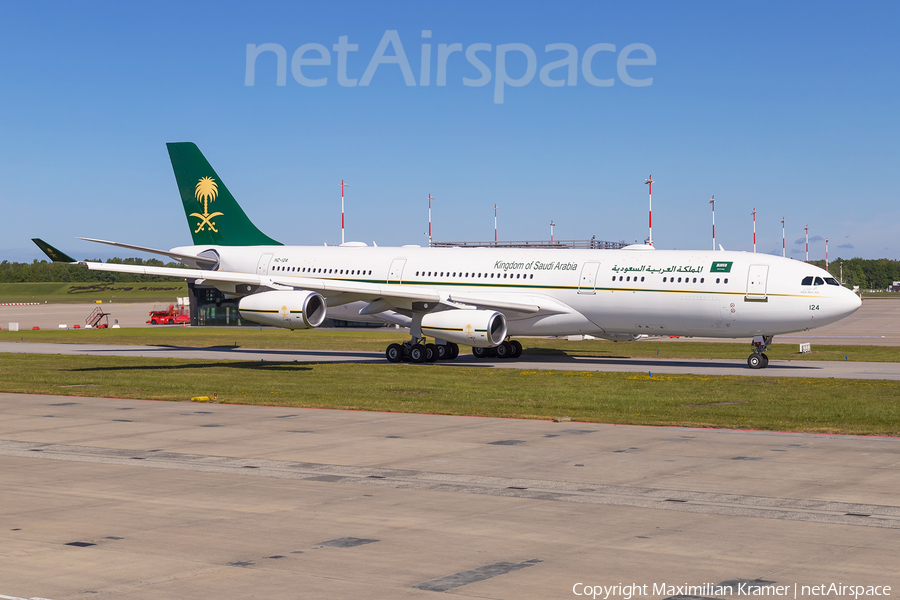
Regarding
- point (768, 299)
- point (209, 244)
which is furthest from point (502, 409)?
point (209, 244)

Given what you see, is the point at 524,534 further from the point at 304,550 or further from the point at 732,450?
the point at 732,450

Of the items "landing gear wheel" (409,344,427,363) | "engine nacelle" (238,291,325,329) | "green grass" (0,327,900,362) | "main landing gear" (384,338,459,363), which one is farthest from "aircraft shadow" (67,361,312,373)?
"green grass" (0,327,900,362)

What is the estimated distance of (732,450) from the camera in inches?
704

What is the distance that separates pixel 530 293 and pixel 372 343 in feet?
47.4

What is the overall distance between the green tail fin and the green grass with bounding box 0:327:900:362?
660cm

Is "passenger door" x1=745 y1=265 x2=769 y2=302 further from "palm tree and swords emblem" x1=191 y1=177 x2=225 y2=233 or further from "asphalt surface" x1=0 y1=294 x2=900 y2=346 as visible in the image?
"palm tree and swords emblem" x1=191 y1=177 x2=225 y2=233

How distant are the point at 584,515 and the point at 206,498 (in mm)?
5340

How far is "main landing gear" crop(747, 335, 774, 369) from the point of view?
119 feet

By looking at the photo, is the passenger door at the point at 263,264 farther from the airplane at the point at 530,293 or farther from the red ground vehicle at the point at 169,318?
the red ground vehicle at the point at 169,318

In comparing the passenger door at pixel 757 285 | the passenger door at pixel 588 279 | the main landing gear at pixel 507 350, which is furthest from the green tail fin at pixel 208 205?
the passenger door at pixel 757 285

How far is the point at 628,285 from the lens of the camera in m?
37.2

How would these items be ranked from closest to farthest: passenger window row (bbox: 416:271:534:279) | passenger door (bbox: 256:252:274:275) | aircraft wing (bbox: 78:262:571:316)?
aircraft wing (bbox: 78:262:571:316) → passenger window row (bbox: 416:271:534:279) → passenger door (bbox: 256:252:274:275)

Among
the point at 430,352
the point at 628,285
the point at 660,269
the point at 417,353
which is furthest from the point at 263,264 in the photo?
the point at 660,269

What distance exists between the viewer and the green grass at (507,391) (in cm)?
2238
